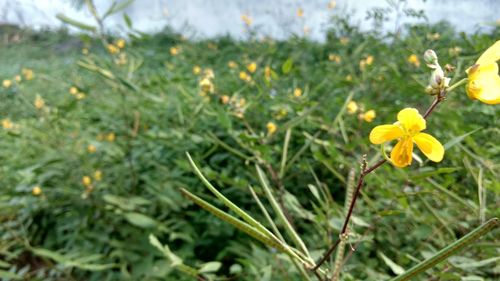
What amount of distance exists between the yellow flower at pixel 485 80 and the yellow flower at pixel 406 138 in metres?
0.05

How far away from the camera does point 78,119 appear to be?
187cm

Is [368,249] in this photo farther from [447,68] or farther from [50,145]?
[50,145]

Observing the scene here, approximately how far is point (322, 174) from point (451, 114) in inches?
15.1

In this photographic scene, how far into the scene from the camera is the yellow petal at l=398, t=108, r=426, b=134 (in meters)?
0.34

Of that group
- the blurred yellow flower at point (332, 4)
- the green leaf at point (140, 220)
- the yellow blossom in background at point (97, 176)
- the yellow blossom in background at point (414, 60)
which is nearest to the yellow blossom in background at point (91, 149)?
the yellow blossom in background at point (97, 176)

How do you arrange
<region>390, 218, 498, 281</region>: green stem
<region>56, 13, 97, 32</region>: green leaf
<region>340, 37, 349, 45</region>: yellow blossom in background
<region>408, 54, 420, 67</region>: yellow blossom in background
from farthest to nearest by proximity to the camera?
<region>340, 37, 349, 45</region>: yellow blossom in background < <region>408, 54, 420, 67</region>: yellow blossom in background < <region>56, 13, 97, 32</region>: green leaf < <region>390, 218, 498, 281</region>: green stem

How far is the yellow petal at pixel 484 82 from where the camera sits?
344 mm

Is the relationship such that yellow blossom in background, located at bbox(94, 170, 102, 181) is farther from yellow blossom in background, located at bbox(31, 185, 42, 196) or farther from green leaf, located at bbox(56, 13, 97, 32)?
green leaf, located at bbox(56, 13, 97, 32)

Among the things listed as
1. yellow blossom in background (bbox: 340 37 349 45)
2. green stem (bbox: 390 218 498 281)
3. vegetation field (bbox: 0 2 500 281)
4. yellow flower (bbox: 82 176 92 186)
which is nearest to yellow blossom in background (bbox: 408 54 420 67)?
A: vegetation field (bbox: 0 2 500 281)

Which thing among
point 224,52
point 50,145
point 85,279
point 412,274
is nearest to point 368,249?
point 412,274

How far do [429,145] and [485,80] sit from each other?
0.07m

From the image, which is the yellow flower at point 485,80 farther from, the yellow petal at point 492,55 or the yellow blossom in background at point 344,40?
the yellow blossom in background at point 344,40

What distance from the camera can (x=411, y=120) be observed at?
1.15ft

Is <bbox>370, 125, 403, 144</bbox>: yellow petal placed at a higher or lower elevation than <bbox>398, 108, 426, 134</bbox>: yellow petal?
lower
